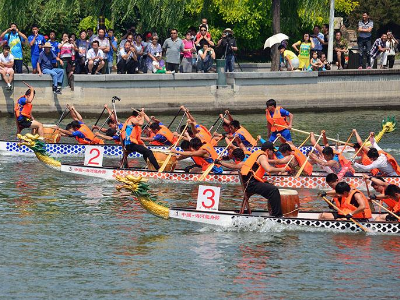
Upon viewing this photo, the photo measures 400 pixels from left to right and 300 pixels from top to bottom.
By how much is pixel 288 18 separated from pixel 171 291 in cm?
2667

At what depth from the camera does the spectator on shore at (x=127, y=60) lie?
36.5 metres

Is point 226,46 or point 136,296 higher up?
point 226,46

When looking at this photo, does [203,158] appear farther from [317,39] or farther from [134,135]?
[317,39]

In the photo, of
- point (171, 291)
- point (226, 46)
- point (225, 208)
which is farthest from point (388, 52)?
point (171, 291)


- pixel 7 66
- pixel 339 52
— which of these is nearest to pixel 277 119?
pixel 7 66

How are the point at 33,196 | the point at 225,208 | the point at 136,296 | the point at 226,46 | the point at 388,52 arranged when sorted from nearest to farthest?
1. the point at 136,296
2. the point at 225,208
3. the point at 33,196
4. the point at 226,46
5. the point at 388,52

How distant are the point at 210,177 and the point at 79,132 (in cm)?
517

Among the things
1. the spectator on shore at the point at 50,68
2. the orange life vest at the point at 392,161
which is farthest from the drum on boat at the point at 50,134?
the orange life vest at the point at 392,161

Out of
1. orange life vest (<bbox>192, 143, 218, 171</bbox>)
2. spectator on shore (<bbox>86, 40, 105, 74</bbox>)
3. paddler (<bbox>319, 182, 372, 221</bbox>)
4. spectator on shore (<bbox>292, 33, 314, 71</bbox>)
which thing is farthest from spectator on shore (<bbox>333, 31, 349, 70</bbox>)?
paddler (<bbox>319, 182, 372, 221</bbox>)

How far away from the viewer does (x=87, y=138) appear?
30.3m

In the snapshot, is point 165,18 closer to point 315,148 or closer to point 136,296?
point 315,148

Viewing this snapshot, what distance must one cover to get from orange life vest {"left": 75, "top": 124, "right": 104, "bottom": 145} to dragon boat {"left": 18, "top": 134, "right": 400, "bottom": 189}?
2.64m

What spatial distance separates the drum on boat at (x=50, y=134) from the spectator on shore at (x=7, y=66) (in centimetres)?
610

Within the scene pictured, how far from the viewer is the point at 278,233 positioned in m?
21.4
